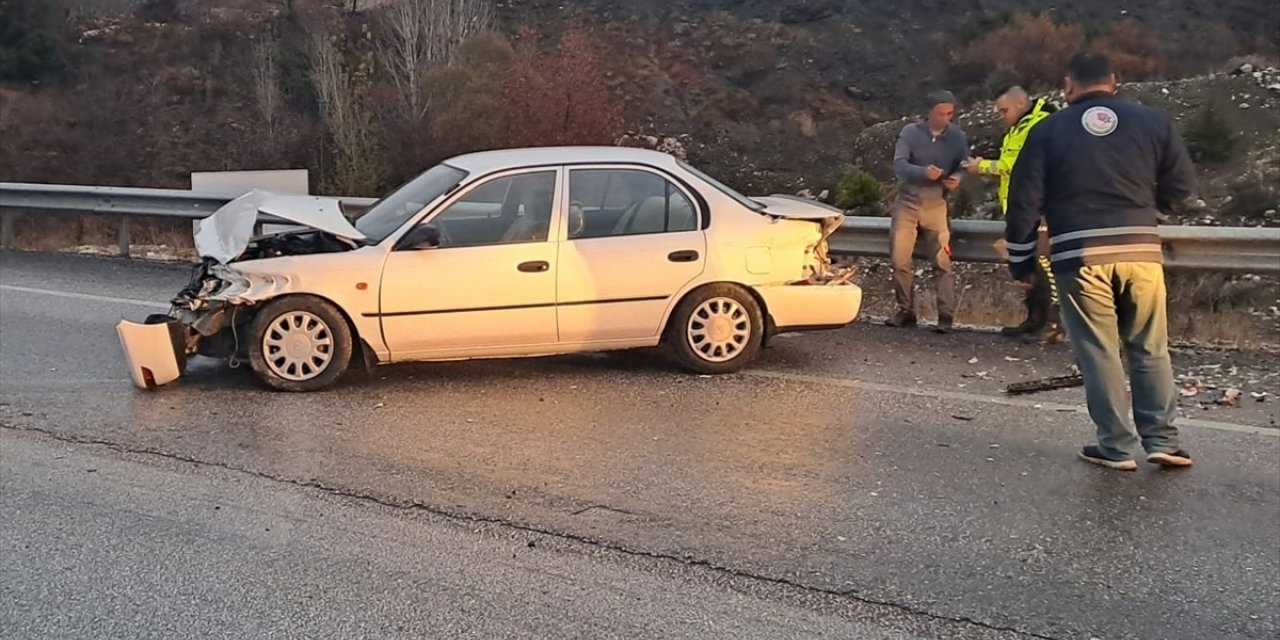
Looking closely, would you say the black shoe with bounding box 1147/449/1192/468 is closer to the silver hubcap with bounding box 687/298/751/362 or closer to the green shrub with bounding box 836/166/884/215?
the silver hubcap with bounding box 687/298/751/362

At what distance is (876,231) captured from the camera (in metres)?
10.1

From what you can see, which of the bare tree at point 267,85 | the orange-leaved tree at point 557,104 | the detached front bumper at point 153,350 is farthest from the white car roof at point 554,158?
the bare tree at point 267,85

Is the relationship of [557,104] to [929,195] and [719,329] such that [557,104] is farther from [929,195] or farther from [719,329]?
[719,329]

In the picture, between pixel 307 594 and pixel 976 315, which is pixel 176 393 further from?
pixel 976 315

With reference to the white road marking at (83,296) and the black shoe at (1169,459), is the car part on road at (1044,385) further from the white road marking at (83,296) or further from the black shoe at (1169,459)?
the white road marking at (83,296)

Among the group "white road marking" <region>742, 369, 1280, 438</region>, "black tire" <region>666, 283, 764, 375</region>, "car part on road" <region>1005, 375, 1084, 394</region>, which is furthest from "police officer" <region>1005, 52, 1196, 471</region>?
"black tire" <region>666, 283, 764, 375</region>

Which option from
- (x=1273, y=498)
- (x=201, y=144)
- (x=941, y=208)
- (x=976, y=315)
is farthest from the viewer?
(x=201, y=144)

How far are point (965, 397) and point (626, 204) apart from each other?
7.81ft

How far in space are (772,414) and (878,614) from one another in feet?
8.64

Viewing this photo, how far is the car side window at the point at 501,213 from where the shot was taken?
7363 mm

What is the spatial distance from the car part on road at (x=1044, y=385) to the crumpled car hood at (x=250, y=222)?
4040 millimetres

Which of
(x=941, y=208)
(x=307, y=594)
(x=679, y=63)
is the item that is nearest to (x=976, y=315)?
(x=941, y=208)

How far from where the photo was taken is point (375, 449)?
6.11 m

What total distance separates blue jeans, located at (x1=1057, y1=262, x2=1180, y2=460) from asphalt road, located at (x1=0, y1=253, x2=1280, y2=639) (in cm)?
23
